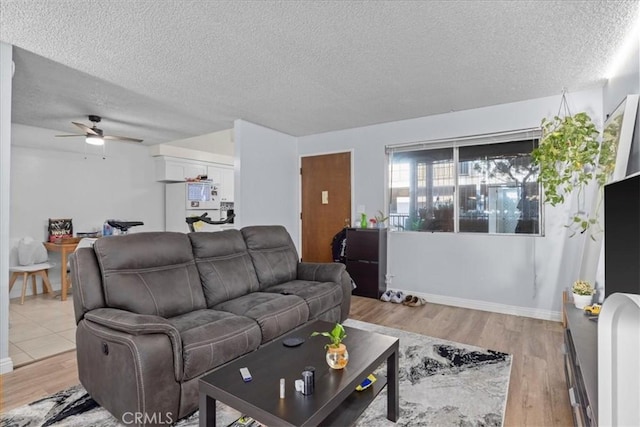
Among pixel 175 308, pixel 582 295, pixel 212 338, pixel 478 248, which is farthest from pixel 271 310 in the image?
pixel 478 248

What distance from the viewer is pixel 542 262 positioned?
353 cm

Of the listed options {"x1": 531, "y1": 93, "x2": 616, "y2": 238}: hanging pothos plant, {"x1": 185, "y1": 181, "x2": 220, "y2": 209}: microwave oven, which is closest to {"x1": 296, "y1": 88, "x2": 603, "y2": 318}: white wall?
{"x1": 531, "y1": 93, "x2": 616, "y2": 238}: hanging pothos plant

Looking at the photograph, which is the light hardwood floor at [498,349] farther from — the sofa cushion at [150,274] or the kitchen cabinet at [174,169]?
the kitchen cabinet at [174,169]

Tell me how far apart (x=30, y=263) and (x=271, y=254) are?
11.8ft

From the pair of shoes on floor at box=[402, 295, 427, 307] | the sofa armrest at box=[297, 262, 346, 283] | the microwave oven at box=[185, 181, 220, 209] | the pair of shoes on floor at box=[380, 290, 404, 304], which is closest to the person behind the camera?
the sofa armrest at box=[297, 262, 346, 283]

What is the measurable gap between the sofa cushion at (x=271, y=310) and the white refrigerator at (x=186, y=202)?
12.2 feet

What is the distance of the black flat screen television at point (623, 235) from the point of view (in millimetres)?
1426

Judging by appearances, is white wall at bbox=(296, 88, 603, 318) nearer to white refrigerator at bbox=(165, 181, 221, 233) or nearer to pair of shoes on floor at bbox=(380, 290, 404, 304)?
pair of shoes on floor at bbox=(380, 290, 404, 304)

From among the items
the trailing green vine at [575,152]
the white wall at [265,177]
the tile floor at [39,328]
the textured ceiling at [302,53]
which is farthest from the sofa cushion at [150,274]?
the trailing green vine at [575,152]

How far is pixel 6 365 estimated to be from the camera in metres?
2.36

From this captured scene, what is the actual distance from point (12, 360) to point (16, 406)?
2.75ft

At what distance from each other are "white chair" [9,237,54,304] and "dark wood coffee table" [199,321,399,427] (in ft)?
13.8

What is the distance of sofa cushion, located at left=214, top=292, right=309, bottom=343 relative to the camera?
2.27 metres

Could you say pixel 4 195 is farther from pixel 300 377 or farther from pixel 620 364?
pixel 620 364
